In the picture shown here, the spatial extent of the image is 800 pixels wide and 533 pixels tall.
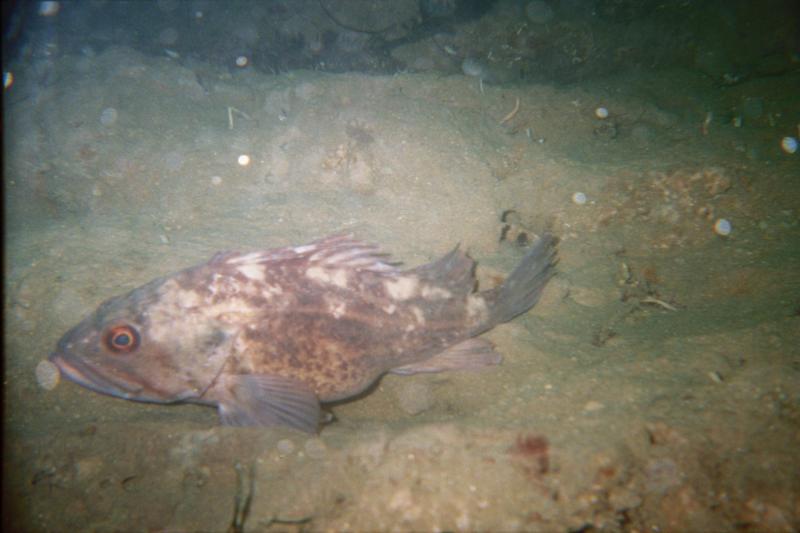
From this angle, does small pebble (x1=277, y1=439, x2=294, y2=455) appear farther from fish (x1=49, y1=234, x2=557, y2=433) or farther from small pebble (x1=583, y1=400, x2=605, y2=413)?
small pebble (x1=583, y1=400, x2=605, y2=413)

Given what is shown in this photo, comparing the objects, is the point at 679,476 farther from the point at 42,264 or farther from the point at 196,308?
the point at 42,264

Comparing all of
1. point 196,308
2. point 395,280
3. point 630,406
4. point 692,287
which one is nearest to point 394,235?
point 395,280

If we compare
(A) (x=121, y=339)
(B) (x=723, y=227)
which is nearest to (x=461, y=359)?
(A) (x=121, y=339)

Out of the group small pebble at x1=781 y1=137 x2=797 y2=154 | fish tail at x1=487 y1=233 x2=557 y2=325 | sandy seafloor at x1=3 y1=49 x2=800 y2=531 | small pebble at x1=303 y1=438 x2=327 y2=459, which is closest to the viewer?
sandy seafloor at x1=3 y1=49 x2=800 y2=531

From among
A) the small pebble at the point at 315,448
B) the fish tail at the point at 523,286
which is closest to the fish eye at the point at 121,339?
the small pebble at the point at 315,448

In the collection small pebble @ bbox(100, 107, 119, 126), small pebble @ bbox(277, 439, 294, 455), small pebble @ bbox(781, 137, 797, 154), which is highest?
small pebble @ bbox(100, 107, 119, 126)

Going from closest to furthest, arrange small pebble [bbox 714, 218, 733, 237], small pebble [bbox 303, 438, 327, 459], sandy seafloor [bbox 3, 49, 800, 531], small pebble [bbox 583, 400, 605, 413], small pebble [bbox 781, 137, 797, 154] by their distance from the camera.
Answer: sandy seafloor [bbox 3, 49, 800, 531]
small pebble [bbox 303, 438, 327, 459]
small pebble [bbox 583, 400, 605, 413]
small pebble [bbox 714, 218, 733, 237]
small pebble [bbox 781, 137, 797, 154]

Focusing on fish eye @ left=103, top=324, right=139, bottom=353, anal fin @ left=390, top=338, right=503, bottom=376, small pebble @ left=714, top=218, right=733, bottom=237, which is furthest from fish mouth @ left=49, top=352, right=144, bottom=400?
small pebble @ left=714, top=218, right=733, bottom=237
